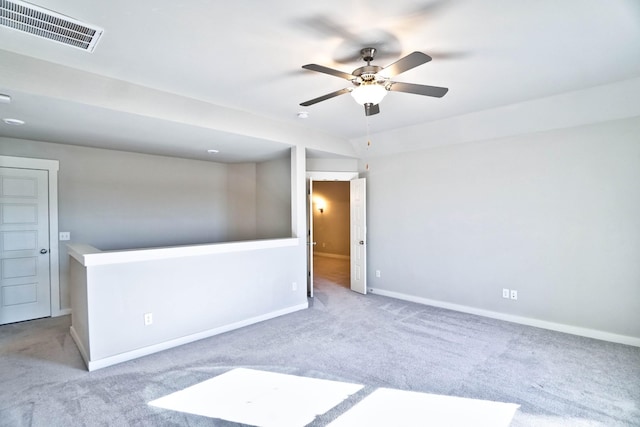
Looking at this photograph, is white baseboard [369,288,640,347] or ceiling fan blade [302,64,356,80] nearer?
ceiling fan blade [302,64,356,80]

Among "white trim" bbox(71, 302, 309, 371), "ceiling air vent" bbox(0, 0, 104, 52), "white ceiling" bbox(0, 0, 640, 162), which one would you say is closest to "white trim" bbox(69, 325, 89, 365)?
"white trim" bbox(71, 302, 309, 371)

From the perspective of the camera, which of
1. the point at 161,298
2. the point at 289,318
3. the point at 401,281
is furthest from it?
the point at 401,281

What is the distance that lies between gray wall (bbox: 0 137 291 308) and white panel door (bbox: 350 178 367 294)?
1.22 meters

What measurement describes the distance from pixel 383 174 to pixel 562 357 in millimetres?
3370

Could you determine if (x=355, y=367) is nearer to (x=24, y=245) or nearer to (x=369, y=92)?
(x=369, y=92)

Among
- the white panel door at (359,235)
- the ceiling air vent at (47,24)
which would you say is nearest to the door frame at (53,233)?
the ceiling air vent at (47,24)

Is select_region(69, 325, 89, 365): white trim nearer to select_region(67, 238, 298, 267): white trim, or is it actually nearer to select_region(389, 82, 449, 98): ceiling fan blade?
select_region(67, 238, 298, 267): white trim

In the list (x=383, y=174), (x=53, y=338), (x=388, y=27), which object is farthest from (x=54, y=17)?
(x=383, y=174)

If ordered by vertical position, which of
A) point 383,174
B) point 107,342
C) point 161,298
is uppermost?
point 383,174

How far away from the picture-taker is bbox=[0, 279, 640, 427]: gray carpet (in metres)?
2.26

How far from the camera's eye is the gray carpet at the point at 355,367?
2.26 metres

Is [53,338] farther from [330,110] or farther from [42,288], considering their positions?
[330,110]

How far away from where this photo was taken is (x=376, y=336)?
3.61m

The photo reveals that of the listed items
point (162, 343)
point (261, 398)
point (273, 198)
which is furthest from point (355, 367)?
point (273, 198)
